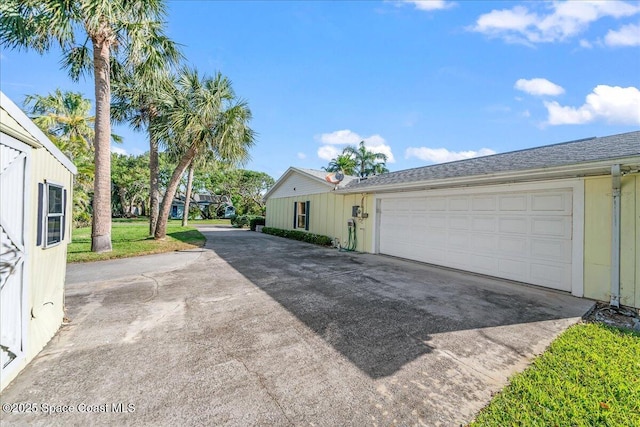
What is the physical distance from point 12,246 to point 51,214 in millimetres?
984

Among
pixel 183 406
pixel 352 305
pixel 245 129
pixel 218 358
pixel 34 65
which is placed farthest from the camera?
pixel 245 129

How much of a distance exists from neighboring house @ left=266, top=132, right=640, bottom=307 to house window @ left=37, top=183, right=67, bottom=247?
300 inches

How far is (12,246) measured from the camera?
2395 millimetres

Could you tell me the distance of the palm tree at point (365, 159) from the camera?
26781 millimetres

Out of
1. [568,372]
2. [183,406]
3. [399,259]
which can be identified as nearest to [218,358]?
[183,406]

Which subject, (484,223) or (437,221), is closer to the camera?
(484,223)

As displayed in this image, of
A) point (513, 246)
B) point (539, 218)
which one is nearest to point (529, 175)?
point (539, 218)

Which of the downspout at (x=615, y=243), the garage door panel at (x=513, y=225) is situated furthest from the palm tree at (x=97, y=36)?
the downspout at (x=615, y=243)

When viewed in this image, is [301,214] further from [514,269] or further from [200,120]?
[514,269]

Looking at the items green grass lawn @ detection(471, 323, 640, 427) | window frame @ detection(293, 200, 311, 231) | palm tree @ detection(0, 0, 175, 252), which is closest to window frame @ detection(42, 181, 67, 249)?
green grass lawn @ detection(471, 323, 640, 427)

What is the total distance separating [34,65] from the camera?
8234mm

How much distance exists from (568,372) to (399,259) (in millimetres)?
6266

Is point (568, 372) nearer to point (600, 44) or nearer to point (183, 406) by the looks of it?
point (183, 406)

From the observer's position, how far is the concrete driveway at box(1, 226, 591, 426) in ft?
7.00
